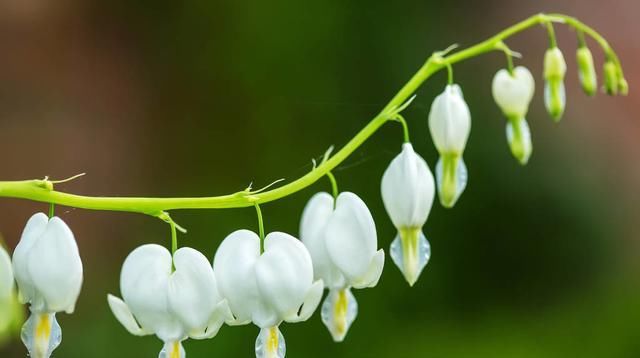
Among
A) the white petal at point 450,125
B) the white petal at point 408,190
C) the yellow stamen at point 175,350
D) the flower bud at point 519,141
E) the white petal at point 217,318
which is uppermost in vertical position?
A: the white petal at point 450,125

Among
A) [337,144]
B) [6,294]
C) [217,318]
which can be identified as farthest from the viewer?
[337,144]

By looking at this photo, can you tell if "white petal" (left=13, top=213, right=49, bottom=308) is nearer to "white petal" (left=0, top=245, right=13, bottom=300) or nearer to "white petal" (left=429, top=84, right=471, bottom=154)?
"white petal" (left=0, top=245, right=13, bottom=300)

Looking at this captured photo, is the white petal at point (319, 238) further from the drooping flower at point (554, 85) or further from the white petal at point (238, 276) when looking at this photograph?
the drooping flower at point (554, 85)

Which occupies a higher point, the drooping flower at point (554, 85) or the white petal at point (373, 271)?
the drooping flower at point (554, 85)

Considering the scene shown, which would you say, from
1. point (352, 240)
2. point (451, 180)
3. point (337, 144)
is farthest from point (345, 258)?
point (337, 144)

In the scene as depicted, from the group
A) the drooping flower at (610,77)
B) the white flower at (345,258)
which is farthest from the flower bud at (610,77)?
the white flower at (345,258)

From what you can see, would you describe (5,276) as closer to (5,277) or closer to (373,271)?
(5,277)

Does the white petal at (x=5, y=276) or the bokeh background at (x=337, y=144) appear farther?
the bokeh background at (x=337, y=144)

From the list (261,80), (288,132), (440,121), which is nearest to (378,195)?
(288,132)
